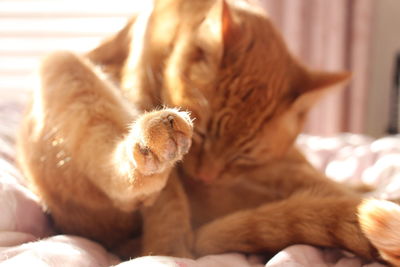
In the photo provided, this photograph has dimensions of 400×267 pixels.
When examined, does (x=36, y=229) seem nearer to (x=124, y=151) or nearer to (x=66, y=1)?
(x=124, y=151)

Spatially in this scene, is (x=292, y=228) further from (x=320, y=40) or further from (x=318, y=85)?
(x=320, y=40)

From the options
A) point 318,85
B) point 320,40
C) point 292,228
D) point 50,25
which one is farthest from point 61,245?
point 50,25

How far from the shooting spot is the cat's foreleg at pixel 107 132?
85 centimetres

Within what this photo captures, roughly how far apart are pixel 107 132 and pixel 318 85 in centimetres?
57

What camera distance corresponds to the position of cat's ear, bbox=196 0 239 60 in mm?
1177

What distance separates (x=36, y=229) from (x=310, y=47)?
257 cm

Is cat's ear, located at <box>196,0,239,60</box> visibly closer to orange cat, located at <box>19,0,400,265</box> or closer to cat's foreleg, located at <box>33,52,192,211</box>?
orange cat, located at <box>19,0,400,265</box>

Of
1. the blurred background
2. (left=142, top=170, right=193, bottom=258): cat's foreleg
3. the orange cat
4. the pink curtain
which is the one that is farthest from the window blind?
(left=142, top=170, right=193, bottom=258): cat's foreleg

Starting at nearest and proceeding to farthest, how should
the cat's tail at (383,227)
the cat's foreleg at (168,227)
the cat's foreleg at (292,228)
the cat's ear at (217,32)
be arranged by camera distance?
the cat's tail at (383,227), the cat's foreleg at (292,228), the cat's foreleg at (168,227), the cat's ear at (217,32)

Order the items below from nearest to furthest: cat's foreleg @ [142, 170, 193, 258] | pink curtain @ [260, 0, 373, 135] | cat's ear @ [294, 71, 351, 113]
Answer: cat's foreleg @ [142, 170, 193, 258] → cat's ear @ [294, 71, 351, 113] → pink curtain @ [260, 0, 373, 135]

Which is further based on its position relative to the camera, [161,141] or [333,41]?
[333,41]

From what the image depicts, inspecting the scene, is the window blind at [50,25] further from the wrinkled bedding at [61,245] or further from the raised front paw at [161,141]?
the raised front paw at [161,141]

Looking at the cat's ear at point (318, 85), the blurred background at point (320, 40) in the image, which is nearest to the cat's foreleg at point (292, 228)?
the cat's ear at point (318, 85)

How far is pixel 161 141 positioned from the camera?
32.7 inches
